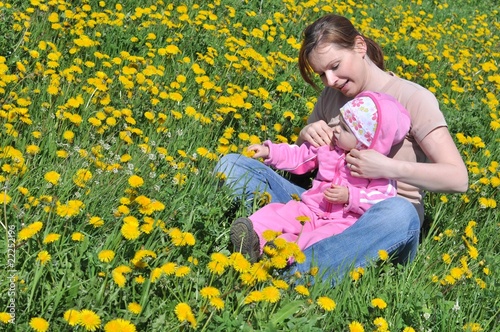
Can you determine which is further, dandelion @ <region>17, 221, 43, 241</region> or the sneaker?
the sneaker

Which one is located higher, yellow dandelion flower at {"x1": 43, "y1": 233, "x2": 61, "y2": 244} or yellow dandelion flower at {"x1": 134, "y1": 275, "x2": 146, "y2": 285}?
yellow dandelion flower at {"x1": 43, "y1": 233, "x2": 61, "y2": 244}

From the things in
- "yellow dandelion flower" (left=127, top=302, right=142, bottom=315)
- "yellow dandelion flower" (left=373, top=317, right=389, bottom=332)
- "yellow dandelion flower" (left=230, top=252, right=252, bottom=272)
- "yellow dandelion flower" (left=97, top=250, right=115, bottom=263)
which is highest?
"yellow dandelion flower" (left=97, top=250, right=115, bottom=263)

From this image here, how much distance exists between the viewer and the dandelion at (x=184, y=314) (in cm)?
202

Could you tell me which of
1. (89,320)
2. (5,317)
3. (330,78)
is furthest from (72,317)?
(330,78)

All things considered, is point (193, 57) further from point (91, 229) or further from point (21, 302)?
point (21, 302)

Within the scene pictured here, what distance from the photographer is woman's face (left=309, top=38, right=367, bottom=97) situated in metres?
3.18

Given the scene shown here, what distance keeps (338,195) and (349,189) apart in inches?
2.6

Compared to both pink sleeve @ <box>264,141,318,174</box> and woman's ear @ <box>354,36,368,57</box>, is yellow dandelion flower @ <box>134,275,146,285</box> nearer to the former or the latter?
pink sleeve @ <box>264,141,318,174</box>

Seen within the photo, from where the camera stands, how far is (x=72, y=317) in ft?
6.37

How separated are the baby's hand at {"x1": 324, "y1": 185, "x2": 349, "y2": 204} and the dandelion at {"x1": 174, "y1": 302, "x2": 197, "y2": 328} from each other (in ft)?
3.48

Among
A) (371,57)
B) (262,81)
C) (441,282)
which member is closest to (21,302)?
(441,282)

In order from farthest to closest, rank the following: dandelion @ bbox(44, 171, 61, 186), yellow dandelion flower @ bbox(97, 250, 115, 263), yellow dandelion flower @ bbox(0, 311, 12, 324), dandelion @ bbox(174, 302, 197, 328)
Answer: dandelion @ bbox(44, 171, 61, 186) < yellow dandelion flower @ bbox(97, 250, 115, 263) < dandelion @ bbox(174, 302, 197, 328) < yellow dandelion flower @ bbox(0, 311, 12, 324)

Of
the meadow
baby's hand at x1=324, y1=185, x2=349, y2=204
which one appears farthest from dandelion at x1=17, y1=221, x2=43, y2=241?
baby's hand at x1=324, y1=185, x2=349, y2=204

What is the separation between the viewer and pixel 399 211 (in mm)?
2832
